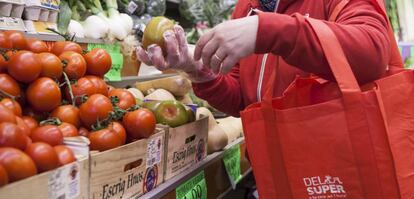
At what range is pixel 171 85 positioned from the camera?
2248 mm

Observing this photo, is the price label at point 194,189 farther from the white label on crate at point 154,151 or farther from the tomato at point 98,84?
the tomato at point 98,84

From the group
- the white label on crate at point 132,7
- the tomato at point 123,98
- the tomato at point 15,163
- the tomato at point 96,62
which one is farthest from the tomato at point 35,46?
the white label on crate at point 132,7

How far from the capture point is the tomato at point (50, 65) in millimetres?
1122

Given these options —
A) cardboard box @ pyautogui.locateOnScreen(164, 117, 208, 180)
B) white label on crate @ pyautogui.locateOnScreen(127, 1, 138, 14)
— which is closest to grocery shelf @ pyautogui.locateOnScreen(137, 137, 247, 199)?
cardboard box @ pyautogui.locateOnScreen(164, 117, 208, 180)

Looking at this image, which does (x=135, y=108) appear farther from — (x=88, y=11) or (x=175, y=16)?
(x=175, y=16)

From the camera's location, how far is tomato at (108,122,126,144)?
3.74 feet

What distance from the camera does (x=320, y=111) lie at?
102cm

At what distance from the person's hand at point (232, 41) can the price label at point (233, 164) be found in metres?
0.91

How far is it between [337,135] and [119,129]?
547 mm

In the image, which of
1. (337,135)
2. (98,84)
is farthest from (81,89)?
(337,135)

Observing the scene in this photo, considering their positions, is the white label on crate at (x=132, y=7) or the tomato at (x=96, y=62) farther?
the white label on crate at (x=132, y=7)

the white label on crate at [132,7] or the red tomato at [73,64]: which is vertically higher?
the red tomato at [73,64]

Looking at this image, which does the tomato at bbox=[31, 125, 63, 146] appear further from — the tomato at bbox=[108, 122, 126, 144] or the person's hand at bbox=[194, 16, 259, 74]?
the person's hand at bbox=[194, 16, 259, 74]

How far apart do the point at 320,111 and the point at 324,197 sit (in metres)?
0.21
